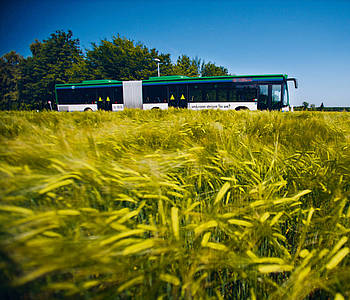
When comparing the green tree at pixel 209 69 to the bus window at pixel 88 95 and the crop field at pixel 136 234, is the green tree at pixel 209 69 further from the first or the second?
the crop field at pixel 136 234

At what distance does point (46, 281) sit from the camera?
1.54 feet

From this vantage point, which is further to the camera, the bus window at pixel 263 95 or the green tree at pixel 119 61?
the green tree at pixel 119 61

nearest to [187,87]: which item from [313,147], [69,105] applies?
[69,105]

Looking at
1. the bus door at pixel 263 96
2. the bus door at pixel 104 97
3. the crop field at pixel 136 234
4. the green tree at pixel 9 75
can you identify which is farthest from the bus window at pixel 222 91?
the green tree at pixel 9 75

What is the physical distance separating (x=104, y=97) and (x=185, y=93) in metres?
7.62

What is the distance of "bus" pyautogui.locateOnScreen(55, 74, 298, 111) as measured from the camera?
14.5m

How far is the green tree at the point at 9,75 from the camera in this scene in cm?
6594

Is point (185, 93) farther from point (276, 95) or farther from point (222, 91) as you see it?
point (276, 95)

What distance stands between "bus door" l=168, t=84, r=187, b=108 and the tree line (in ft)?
77.3

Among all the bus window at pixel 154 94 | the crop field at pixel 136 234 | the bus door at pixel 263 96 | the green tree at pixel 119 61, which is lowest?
the crop field at pixel 136 234

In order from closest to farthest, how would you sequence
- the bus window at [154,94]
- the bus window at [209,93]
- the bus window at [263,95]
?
1. the bus window at [263,95]
2. the bus window at [209,93]
3. the bus window at [154,94]

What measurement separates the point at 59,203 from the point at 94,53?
4397 cm

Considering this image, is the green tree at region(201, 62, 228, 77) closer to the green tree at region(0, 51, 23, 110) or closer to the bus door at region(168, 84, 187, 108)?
the bus door at region(168, 84, 187, 108)

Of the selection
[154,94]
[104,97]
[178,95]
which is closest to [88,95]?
[104,97]
